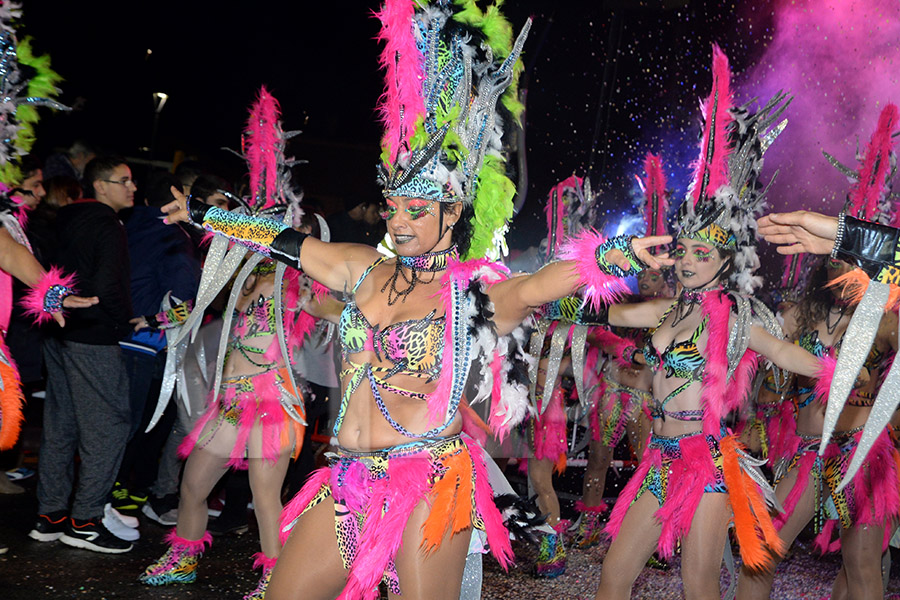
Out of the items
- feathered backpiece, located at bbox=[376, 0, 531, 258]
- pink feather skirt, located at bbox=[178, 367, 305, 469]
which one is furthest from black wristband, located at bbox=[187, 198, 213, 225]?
pink feather skirt, located at bbox=[178, 367, 305, 469]

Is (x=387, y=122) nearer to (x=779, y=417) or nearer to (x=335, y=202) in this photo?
(x=779, y=417)

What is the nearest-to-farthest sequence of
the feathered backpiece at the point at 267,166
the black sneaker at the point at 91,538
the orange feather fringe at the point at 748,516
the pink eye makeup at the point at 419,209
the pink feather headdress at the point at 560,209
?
the pink eye makeup at the point at 419,209
the orange feather fringe at the point at 748,516
the feathered backpiece at the point at 267,166
the black sneaker at the point at 91,538
the pink feather headdress at the point at 560,209

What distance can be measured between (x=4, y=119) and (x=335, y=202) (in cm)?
1344

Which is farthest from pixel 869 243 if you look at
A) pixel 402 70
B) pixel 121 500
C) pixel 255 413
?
pixel 121 500

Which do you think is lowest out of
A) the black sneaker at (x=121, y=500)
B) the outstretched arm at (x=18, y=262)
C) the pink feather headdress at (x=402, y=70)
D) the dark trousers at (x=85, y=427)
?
the black sneaker at (x=121, y=500)

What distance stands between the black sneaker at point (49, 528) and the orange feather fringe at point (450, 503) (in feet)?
10.9

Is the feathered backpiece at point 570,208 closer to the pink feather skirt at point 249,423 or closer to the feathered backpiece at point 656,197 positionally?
the feathered backpiece at point 656,197

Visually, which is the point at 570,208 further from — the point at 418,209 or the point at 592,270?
the point at 592,270

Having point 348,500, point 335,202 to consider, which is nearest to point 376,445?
point 348,500

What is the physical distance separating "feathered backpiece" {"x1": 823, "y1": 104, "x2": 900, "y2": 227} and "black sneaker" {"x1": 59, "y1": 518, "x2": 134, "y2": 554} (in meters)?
4.75

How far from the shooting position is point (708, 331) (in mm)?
3766

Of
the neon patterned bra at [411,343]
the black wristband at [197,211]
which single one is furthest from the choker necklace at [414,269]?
the black wristband at [197,211]

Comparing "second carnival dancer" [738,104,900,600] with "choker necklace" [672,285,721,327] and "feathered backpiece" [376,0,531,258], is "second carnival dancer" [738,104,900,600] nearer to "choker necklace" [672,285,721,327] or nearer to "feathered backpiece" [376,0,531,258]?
"choker necklace" [672,285,721,327]

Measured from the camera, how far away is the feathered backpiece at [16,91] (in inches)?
160
